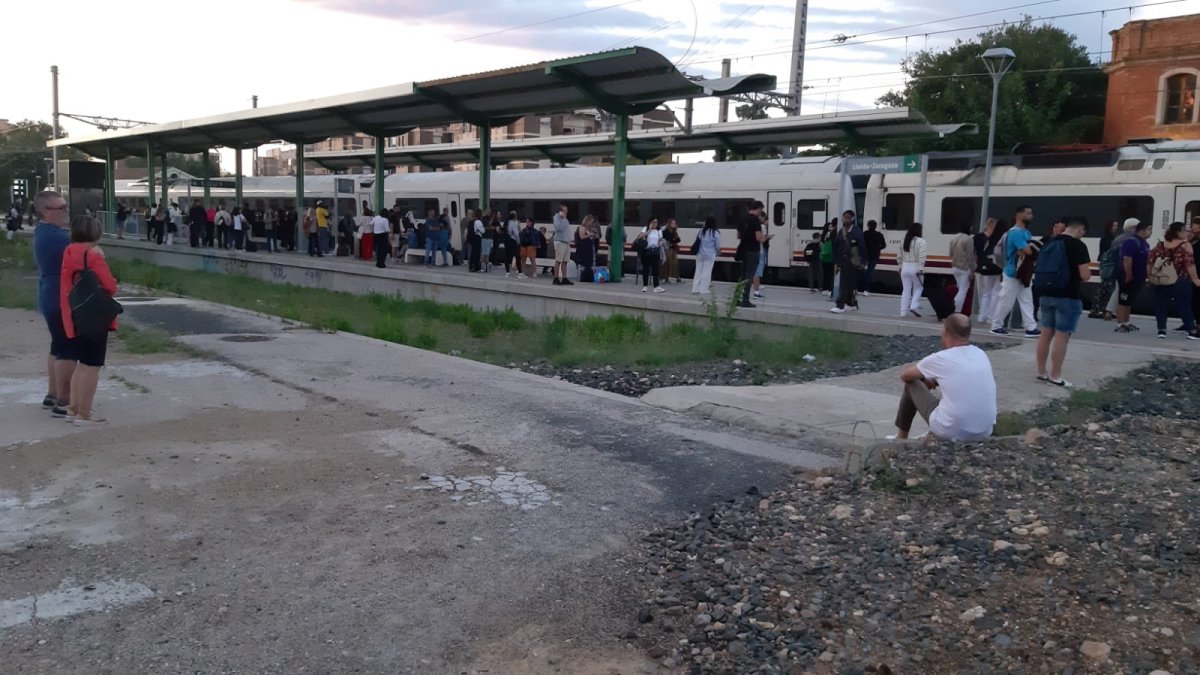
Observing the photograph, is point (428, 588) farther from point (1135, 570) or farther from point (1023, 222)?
point (1023, 222)

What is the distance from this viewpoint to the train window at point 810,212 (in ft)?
77.2

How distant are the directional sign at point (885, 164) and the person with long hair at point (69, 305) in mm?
13754

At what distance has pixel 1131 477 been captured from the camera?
232 inches

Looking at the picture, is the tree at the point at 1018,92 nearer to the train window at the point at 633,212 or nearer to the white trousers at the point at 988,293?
the train window at the point at 633,212

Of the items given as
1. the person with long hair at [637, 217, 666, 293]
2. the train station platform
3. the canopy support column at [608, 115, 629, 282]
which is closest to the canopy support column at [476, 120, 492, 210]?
the train station platform

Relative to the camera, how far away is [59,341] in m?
7.91

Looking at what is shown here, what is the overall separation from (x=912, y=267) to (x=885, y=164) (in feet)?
11.2

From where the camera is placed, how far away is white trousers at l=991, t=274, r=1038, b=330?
42.8 ft

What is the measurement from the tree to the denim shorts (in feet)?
95.7

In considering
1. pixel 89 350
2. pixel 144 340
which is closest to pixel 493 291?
pixel 144 340

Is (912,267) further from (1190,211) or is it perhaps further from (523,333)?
(1190,211)

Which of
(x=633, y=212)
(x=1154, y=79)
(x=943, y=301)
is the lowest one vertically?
(x=943, y=301)

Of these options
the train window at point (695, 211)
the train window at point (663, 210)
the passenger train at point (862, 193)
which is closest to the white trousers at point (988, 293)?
the passenger train at point (862, 193)

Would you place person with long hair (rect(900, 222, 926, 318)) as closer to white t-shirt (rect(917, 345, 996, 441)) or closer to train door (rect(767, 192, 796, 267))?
white t-shirt (rect(917, 345, 996, 441))
